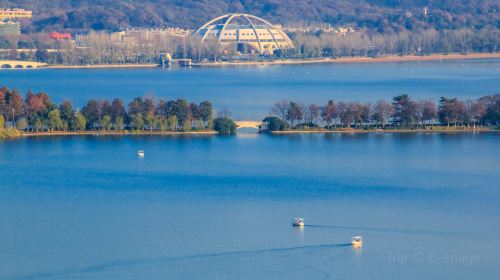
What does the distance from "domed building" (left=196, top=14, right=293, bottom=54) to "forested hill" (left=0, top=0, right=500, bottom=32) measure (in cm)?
414

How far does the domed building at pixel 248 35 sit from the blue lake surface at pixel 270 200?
19298 millimetres

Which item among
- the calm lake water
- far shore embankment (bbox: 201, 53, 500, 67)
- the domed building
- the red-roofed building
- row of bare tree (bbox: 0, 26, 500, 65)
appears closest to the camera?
the calm lake water

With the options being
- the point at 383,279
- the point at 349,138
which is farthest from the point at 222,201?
the point at 349,138

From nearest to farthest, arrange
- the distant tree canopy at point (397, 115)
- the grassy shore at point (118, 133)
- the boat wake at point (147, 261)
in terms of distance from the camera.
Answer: the boat wake at point (147, 261)
the grassy shore at point (118, 133)
the distant tree canopy at point (397, 115)

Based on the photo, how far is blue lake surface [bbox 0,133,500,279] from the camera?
823 centimetres

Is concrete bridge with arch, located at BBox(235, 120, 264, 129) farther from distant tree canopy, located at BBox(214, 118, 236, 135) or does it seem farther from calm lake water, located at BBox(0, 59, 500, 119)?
calm lake water, located at BBox(0, 59, 500, 119)

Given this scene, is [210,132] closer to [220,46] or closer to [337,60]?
[337,60]

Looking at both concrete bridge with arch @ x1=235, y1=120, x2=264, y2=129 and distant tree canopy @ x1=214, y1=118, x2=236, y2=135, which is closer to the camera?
distant tree canopy @ x1=214, y1=118, x2=236, y2=135

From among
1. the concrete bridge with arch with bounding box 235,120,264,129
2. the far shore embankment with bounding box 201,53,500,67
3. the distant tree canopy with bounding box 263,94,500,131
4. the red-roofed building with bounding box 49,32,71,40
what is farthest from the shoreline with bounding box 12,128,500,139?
the red-roofed building with bounding box 49,32,71,40

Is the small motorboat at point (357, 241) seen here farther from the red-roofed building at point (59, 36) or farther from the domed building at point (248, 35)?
the red-roofed building at point (59, 36)

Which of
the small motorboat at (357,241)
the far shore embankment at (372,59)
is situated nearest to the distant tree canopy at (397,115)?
the small motorboat at (357,241)

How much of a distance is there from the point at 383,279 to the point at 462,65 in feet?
70.1

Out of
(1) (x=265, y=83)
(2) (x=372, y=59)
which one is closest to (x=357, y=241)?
(1) (x=265, y=83)

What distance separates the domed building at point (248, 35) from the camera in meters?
33.4
